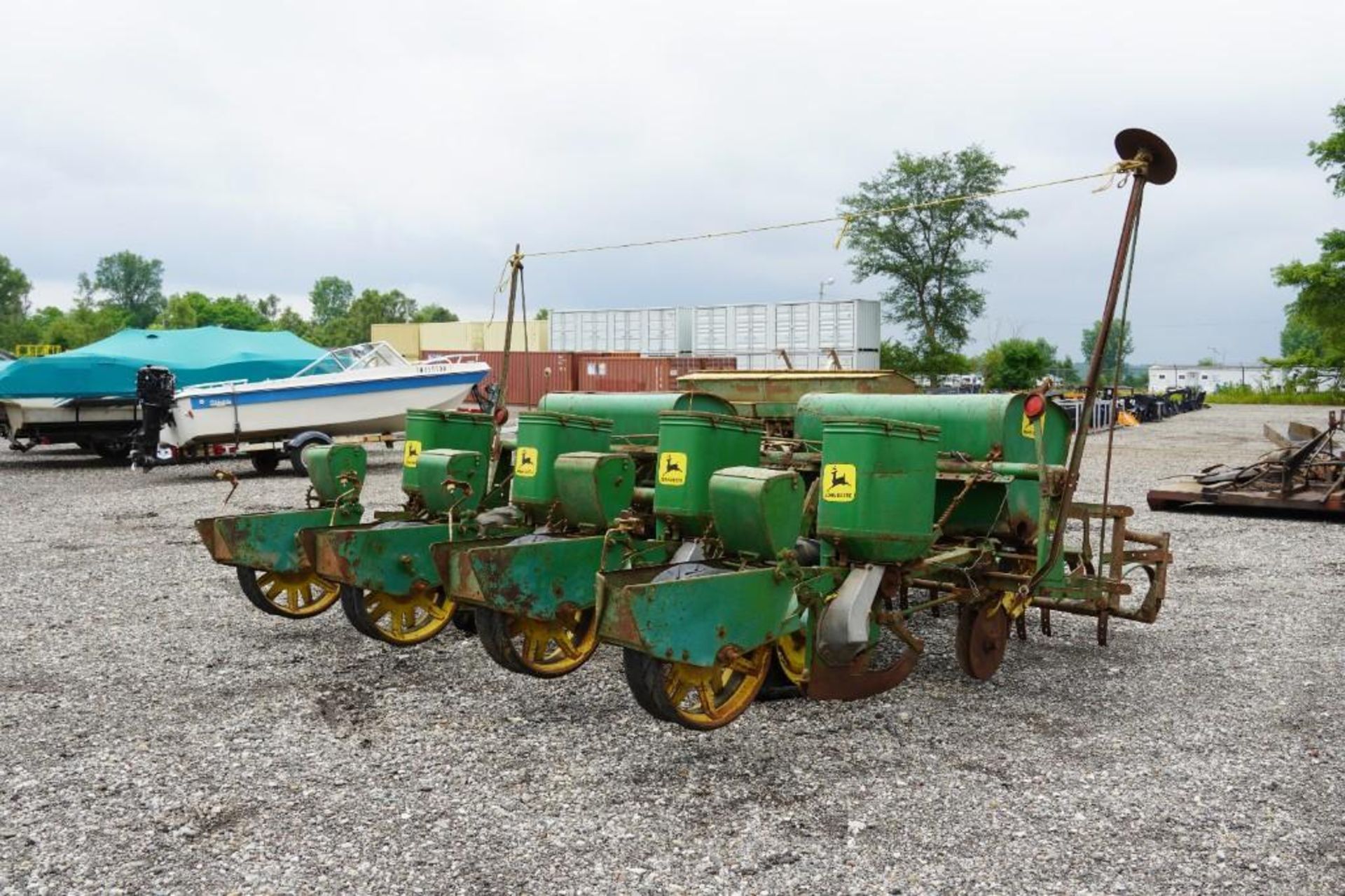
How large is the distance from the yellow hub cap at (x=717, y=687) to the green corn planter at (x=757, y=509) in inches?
17.9

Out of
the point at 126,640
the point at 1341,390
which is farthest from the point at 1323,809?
the point at 1341,390

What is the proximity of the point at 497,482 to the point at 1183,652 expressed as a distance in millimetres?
4440

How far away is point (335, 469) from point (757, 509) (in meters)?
3.48

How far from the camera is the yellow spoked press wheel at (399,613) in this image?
6.63 metres

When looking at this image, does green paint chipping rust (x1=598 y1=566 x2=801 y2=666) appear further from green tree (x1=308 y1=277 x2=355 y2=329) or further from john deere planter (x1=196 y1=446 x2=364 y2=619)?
green tree (x1=308 y1=277 x2=355 y2=329)

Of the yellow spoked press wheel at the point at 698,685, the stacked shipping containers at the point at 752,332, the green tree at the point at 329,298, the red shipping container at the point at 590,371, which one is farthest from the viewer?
the green tree at the point at 329,298

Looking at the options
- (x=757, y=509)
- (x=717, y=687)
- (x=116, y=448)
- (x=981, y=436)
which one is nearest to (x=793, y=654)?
(x=717, y=687)

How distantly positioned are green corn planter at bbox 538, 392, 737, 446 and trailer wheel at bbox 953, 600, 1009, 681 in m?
1.88

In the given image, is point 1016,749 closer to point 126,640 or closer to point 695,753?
point 695,753

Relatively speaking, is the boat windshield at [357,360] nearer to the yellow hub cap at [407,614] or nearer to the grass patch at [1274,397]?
the yellow hub cap at [407,614]

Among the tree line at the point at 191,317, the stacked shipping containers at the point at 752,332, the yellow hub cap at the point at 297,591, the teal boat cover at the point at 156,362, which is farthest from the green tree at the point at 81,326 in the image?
the yellow hub cap at the point at 297,591

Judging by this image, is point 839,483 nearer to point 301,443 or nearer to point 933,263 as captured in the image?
point 301,443

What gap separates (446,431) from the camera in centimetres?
754

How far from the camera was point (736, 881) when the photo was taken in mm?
3959
